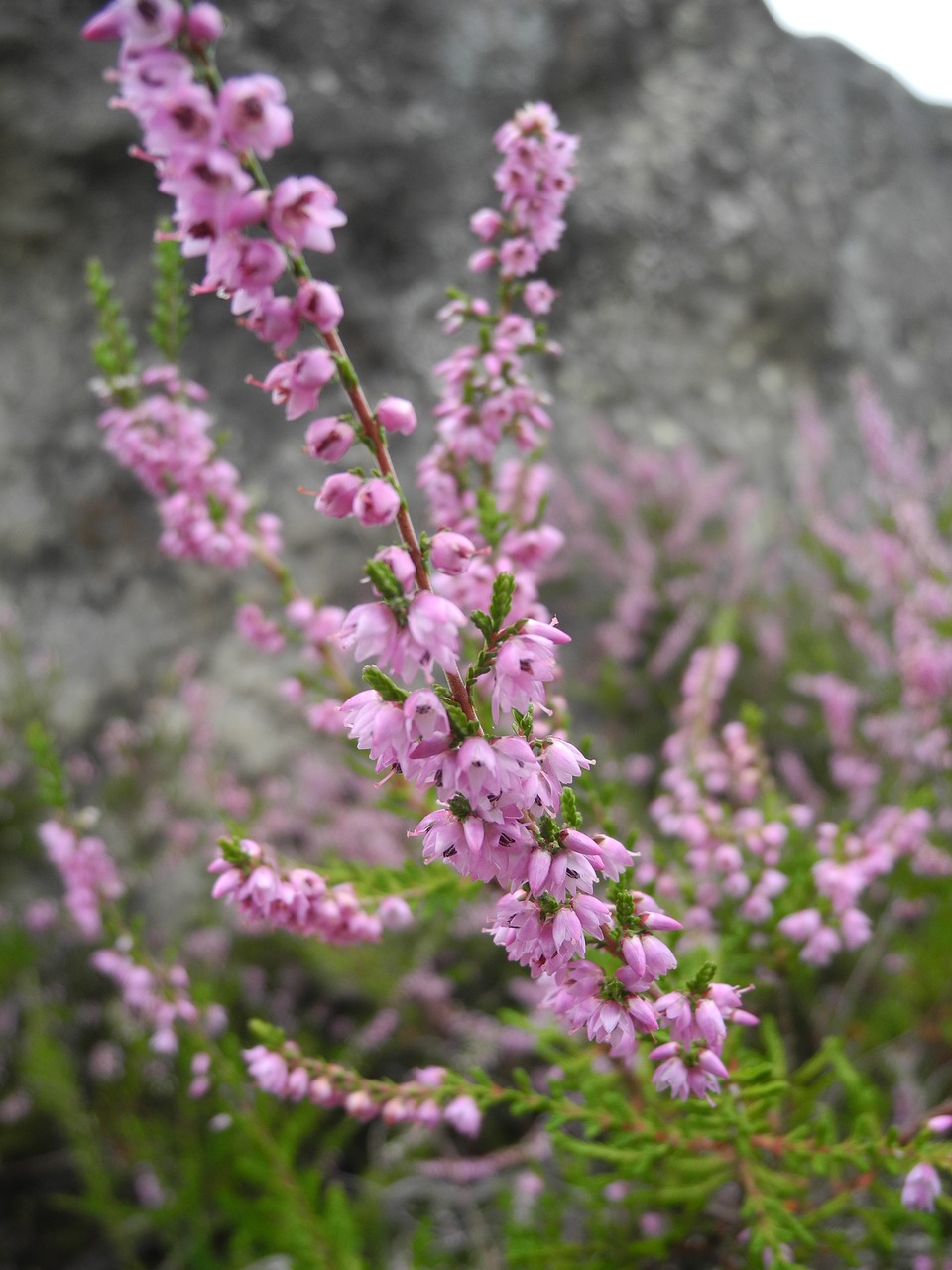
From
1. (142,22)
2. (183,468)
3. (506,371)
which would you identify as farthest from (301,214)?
(183,468)

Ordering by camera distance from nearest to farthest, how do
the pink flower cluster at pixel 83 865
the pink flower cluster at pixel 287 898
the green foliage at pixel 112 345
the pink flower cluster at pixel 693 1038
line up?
the pink flower cluster at pixel 693 1038 → the pink flower cluster at pixel 287 898 → the green foliage at pixel 112 345 → the pink flower cluster at pixel 83 865

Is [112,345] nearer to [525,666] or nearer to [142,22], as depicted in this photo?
[142,22]

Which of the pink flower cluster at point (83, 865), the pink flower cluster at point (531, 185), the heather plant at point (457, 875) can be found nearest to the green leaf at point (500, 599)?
the heather plant at point (457, 875)

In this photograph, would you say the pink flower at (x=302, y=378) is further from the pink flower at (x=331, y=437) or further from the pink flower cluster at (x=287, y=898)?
the pink flower cluster at (x=287, y=898)

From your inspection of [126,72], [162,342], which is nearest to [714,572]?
[162,342]

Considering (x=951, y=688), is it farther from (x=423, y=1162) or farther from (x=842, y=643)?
(x=423, y=1162)

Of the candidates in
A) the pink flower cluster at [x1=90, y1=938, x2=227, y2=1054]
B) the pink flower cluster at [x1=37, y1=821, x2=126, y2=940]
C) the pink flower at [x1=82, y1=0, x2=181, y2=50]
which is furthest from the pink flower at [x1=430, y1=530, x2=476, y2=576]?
the pink flower cluster at [x1=37, y1=821, x2=126, y2=940]
